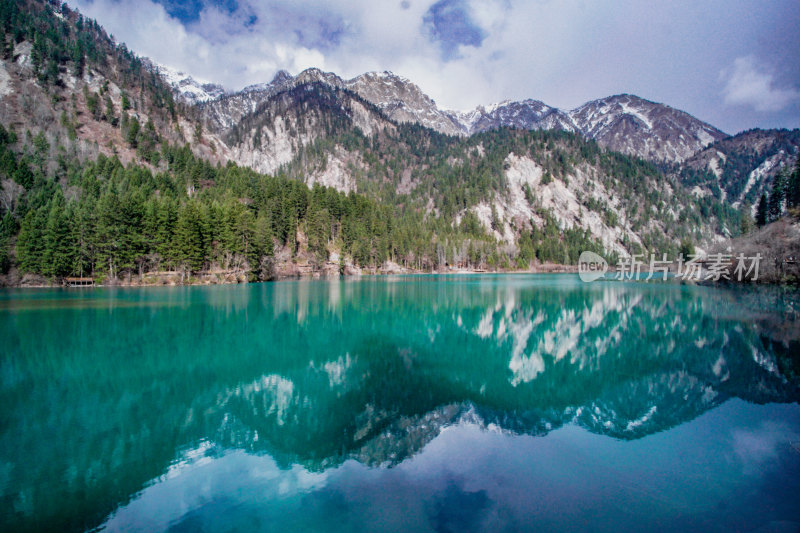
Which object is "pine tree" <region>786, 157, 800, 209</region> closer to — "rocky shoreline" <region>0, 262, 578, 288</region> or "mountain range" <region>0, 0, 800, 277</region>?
"mountain range" <region>0, 0, 800, 277</region>

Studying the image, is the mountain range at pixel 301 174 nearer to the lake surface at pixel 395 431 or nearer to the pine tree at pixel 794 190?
the pine tree at pixel 794 190

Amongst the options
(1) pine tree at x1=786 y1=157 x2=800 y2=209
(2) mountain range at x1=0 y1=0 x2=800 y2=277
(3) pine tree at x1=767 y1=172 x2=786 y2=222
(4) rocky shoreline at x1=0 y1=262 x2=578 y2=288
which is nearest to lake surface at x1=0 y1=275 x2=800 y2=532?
(4) rocky shoreline at x1=0 y1=262 x2=578 y2=288

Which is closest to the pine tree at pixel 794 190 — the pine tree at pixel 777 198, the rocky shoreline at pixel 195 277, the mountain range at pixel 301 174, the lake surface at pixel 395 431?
the pine tree at pixel 777 198

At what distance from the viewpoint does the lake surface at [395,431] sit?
679 centimetres

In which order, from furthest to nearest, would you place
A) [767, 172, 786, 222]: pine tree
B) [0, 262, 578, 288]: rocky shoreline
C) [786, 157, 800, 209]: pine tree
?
1. [767, 172, 786, 222]: pine tree
2. [786, 157, 800, 209]: pine tree
3. [0, 262, 578, 288]: rocky shoreline

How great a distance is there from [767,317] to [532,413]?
26737 mm

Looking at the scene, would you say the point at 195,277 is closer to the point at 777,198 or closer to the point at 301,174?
the point at 777,198

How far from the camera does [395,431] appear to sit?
32.9 feet

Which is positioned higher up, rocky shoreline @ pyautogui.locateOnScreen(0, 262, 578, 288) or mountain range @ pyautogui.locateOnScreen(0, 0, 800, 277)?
mountain range @ pyautogui.locateOnScreen(0, 0, 800, 277)

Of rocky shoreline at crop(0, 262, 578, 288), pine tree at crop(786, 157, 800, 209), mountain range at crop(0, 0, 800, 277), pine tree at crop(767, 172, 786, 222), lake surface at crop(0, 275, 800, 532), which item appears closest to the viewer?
lake surface at crop(0, 275, 800, 532)

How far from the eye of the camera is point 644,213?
184 metres

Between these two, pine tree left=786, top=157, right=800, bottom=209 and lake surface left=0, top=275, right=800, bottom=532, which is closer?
lake surface left=0, top=275, right=800, bottom=532

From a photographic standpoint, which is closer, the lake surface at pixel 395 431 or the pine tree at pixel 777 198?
the lake surface at pixel 395 431

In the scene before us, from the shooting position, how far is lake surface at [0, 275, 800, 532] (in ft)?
22.3
